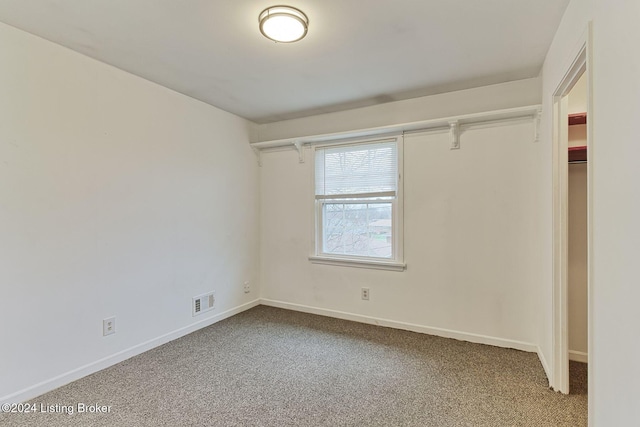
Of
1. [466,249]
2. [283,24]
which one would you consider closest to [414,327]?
[466,249]

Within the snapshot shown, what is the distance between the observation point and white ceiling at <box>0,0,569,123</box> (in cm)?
183

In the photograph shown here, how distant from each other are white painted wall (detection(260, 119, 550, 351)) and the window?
0.42 feet

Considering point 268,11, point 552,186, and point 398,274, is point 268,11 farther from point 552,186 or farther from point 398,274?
point 398,274

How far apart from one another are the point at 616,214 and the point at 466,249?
6.23 ft

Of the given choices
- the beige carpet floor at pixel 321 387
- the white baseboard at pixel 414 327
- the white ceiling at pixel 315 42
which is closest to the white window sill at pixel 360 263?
the white baseboard at pixel 414 327

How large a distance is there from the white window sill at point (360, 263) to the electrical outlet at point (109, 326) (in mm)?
2011

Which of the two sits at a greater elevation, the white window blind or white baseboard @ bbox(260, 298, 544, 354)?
the white window blind

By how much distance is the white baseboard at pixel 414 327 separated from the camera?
2.81m

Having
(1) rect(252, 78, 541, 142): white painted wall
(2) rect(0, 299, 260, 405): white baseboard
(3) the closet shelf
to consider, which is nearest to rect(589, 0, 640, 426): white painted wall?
(3) the closet shelf

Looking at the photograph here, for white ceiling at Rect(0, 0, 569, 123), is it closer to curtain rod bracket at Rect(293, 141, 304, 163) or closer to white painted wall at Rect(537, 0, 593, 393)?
white painted wall at Rect(537, 0, 593, 393)

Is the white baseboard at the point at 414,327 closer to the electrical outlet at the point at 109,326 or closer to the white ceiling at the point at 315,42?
the electrical outlet at the point at 109,326

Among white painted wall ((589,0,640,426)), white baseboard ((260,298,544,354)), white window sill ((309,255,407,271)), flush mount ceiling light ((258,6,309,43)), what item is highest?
flush mount ceiling light ((258,6,309,43))

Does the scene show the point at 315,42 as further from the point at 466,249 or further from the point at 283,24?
the point at 466,249

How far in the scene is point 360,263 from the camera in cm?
351
